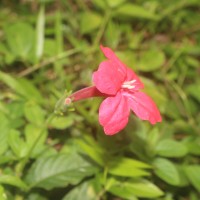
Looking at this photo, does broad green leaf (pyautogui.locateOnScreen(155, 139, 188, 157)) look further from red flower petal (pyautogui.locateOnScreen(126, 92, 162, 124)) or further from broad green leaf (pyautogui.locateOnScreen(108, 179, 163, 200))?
red flower petal (pyautogui.locateOnScreen(126, 92, 162, 124))

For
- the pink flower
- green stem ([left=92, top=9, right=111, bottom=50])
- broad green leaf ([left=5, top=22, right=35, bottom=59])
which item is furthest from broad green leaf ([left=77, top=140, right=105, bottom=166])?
green stem ([left=92, top=9, right=111, bottom=50])

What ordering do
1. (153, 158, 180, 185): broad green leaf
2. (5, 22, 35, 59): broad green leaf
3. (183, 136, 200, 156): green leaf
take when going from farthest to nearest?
(5, 22, 35, 59): broad green leaf → (183, 136, 200, 156): green leaf → (153, 158, 180, 185): broad green leaf

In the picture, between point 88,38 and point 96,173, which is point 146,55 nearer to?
point 88,38

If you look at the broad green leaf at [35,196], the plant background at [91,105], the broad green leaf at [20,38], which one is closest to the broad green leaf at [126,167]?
the plant background at [91,105]

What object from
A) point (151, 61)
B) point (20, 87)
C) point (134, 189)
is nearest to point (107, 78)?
point (134, 189)

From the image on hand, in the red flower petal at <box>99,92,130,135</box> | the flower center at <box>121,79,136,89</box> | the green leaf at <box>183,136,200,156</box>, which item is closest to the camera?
the red flower petal at <box>99,92,130,135</box>
